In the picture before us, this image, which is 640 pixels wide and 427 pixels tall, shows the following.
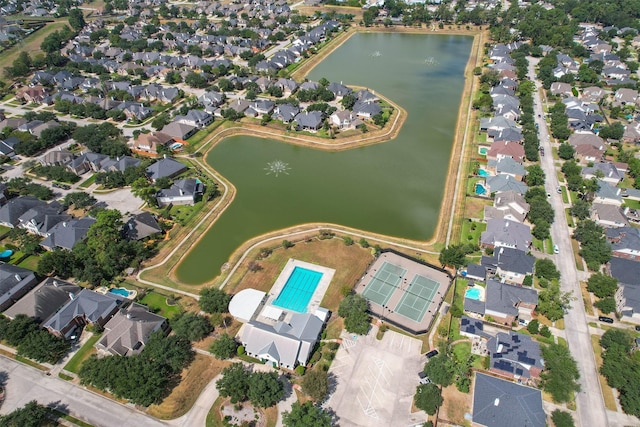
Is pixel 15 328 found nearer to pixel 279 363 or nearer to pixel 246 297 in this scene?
pixel 246 297

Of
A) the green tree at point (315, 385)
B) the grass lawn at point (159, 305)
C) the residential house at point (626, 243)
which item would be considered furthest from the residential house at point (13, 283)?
the residential house at point (626, 243)

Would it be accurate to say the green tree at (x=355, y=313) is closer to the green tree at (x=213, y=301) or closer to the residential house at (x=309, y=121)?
the green tree at (x=213, y=301)

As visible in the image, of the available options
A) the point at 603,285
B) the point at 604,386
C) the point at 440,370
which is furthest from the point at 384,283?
the point at 603,285

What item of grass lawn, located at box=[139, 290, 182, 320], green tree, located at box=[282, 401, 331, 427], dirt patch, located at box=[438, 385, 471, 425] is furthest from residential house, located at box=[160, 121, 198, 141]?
dirt patch, located at box=[438, 385, 471, 425]

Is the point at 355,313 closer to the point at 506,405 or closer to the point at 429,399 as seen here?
the point at 429,399

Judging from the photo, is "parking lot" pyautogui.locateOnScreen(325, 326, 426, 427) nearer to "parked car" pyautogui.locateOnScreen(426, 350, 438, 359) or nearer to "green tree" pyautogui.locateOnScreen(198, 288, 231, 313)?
"parked car" pyautogui.locateOnScreen(426, 350, 438, 359)

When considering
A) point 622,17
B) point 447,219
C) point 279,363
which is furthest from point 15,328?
point 622,17
